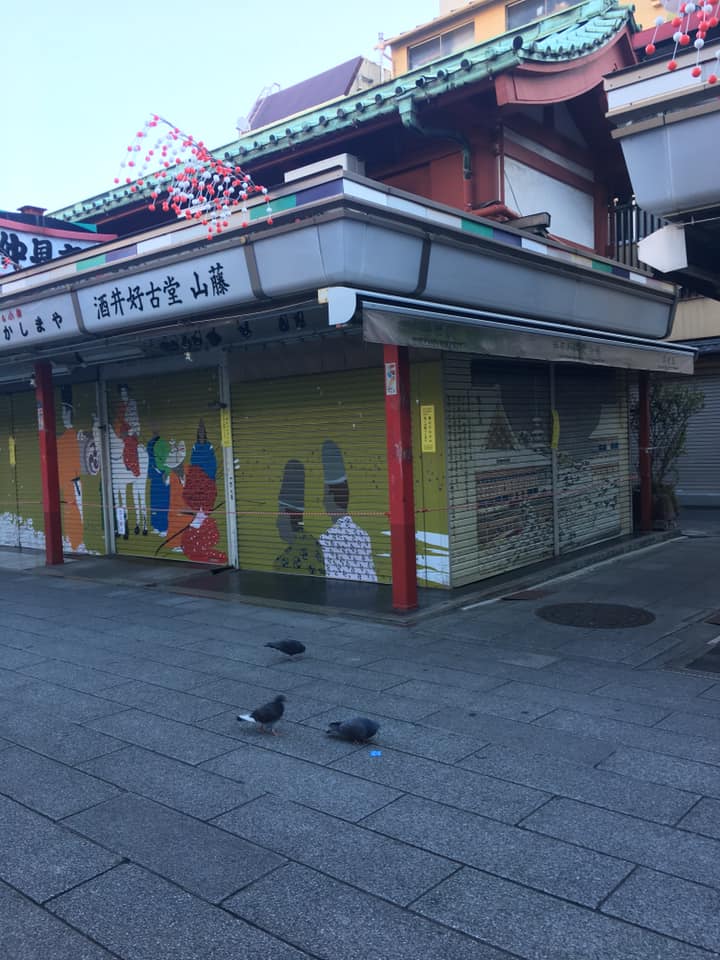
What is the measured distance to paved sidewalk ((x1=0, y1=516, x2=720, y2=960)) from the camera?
323 cm

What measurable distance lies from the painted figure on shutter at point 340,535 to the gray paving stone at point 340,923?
701 centimetres

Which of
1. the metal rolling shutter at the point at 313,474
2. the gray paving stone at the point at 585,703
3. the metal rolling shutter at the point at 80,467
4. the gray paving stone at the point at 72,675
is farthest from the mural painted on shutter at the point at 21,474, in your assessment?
the gray paving stone at the point at 585,703

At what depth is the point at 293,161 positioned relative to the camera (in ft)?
38.6

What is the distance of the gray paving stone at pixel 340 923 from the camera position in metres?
3.06

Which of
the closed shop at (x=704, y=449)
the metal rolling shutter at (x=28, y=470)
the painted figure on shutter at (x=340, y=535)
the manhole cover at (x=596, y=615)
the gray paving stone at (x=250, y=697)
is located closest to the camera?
the gray paving stone at (x=250, y=697)

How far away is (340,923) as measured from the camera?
326 cm

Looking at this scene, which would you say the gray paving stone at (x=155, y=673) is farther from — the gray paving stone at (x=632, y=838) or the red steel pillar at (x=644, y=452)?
the red steel pillar at (x=644, y=452)

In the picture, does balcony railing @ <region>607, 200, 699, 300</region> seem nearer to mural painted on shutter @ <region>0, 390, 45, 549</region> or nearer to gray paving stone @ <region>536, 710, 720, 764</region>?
mural painted on shutter @ <region>0, 390, 45, 549</region>

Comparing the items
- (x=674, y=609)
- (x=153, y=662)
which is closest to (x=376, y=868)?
(x=153, y=662)

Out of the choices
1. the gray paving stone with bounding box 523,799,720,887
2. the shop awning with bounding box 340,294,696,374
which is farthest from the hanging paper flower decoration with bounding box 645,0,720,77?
the gray paving stone with bounding box 523,799,720,887

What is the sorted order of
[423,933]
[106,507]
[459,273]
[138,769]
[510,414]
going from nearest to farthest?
[423,933] < [138,769] < [459,273] < [510,414] < [106,507]

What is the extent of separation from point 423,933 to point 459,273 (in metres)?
6.83

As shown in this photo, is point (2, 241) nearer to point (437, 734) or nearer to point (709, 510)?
point (437, 734)

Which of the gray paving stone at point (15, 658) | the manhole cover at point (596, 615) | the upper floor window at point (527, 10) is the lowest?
the manhole cover at point (596, 615)
